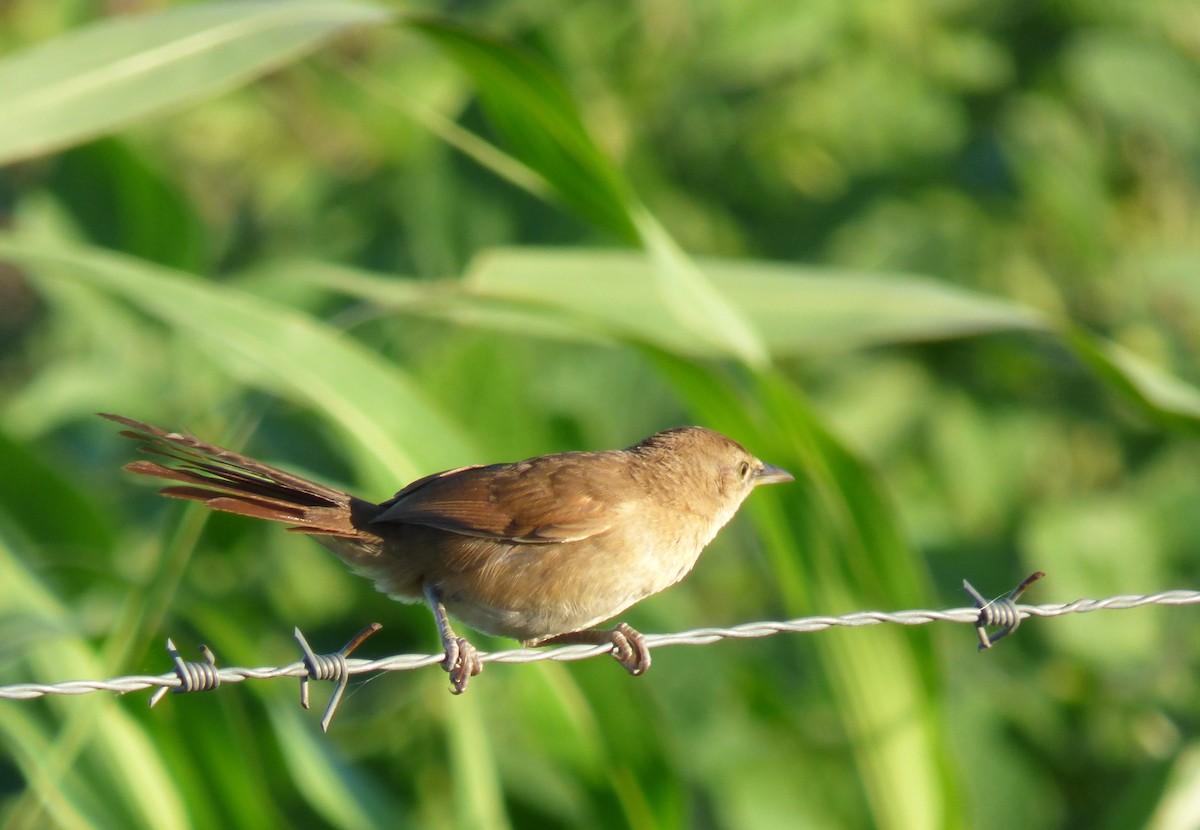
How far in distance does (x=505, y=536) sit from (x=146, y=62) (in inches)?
77.5

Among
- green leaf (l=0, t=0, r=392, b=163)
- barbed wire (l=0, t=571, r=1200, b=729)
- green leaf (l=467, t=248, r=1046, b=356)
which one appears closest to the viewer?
barbed wire (l=0, t=571, r=1200, b=729)

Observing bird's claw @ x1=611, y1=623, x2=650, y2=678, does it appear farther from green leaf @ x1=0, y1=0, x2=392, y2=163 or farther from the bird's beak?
green leaf @ x1=0, y1=0, x2=392, y2=163

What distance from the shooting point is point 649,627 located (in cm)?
528

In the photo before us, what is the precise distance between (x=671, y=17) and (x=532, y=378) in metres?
2.55

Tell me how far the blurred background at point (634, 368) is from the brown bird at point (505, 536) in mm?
785

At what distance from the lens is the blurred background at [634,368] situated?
402cm

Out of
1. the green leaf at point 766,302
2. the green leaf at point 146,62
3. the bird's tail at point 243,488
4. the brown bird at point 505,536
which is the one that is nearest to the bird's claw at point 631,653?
the brown bird at point 505,536

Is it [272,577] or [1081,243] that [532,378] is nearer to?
[272,577]

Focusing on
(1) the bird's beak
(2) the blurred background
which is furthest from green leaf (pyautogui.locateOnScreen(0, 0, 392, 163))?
(1) the bird's beak

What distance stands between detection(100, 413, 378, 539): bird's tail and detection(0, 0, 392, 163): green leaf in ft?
4.52

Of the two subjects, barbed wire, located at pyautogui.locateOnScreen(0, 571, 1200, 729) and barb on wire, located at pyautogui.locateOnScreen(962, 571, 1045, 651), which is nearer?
barbed wire, located at pyautogui.locateOnScreen(0, 571, 1200, 729)

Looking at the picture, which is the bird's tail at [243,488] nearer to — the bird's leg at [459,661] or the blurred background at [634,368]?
the bird's leg at [459,661]

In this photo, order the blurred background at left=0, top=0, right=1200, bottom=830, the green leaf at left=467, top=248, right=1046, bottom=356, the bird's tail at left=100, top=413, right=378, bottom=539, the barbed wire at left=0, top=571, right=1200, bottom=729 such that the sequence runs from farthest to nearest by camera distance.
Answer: the green leaf at left=467, top=248, right=1046, bottom=356, the blurred background at left=0, top=0, right=1200, bottom=830, the bird's tail at left=100, top=413, right=378, bottom=539, the barbed wire at left=0, top=571, right=1200, bottom=729

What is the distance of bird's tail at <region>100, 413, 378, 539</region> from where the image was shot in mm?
2717
